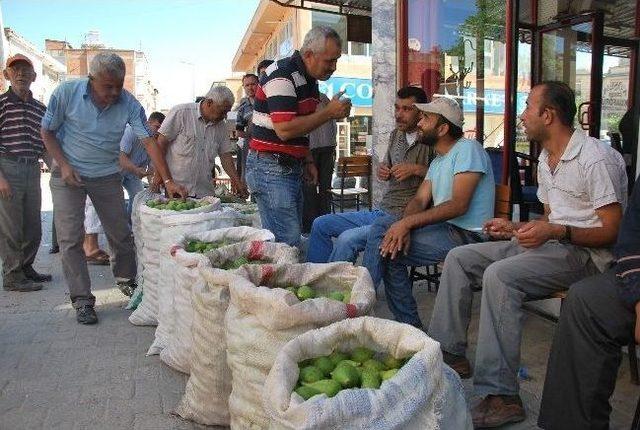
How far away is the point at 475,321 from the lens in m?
4.14

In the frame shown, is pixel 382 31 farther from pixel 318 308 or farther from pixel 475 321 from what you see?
pixel 318 308

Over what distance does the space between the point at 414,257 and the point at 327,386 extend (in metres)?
2.02

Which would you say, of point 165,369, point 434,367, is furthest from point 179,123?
point 434,367

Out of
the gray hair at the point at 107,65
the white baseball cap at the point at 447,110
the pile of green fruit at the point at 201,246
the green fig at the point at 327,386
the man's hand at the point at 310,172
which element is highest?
the gray hair at the point at 107,65

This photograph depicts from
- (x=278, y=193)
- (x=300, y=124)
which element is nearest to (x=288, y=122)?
(x=300, y=124)

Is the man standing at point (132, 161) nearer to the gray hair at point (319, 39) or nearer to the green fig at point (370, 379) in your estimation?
the gray hair at point (319, 39)

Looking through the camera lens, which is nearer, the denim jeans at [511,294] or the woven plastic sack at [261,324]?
the woven plastic sack at [261,324]

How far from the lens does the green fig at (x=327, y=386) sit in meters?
1.57

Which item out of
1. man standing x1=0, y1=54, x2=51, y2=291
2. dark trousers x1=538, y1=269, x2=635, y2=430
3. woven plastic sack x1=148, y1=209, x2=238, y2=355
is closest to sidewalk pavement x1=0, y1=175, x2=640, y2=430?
woven plastic sack x1=148, y1=209, x2=238, y2=355

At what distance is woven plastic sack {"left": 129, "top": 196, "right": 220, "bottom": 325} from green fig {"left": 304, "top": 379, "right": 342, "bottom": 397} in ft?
7.15

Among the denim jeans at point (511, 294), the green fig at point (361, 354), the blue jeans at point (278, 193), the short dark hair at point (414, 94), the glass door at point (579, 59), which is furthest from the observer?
the glass door at point (579, 59)

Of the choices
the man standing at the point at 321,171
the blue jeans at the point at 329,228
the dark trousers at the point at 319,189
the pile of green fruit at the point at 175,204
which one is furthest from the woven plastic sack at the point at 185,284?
the dark trousers at the point at 319,189

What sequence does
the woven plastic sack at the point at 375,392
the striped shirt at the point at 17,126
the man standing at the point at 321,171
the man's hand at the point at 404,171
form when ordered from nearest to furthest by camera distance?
the woven plastic sack at the point at 375,392
the man's hand at the point at 404,171
the striped shirt at the point at 17,126
the man standing at the point at 321,171

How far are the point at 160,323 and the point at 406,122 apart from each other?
88.5 inches
